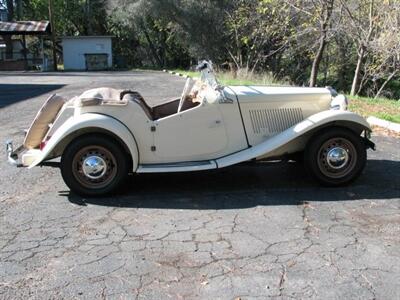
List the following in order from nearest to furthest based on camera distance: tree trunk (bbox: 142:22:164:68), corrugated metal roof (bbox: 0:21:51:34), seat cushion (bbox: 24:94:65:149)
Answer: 1. seat cushion (bbox: 24:94:65:149)
2. corrugated metal roof (bbox: 0:21:51:34)
3. tree trunk (bbox: 142:22:164:68)

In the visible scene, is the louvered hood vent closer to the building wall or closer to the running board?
the running board

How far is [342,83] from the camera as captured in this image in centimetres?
2736

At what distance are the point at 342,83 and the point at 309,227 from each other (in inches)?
942

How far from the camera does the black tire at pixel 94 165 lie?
550cm

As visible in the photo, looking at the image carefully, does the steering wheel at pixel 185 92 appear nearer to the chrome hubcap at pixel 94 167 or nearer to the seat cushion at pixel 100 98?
the seat cushion at pixel 100 98

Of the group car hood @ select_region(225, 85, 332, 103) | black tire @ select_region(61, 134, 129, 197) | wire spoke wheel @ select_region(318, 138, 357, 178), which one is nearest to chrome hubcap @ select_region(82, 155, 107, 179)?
black tire @ select_region(61, 134, 129, 197)

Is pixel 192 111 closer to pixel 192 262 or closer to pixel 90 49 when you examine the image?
pixel 192 262

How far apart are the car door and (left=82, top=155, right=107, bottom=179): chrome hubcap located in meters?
0.59

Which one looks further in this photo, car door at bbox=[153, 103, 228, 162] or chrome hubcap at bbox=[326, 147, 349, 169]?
chrome hubcap at bbox=[326, 147, 349, 169]

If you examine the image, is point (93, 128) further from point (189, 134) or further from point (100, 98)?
point (189, 134)

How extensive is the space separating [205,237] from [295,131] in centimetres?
183

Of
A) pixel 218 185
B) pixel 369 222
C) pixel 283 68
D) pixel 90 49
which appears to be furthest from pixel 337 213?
pixel 90 49

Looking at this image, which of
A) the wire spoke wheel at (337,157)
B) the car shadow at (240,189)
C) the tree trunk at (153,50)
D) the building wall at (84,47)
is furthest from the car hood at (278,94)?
the tree trunk at (153,50)

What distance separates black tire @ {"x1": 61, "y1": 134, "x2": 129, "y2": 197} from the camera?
5496mm
